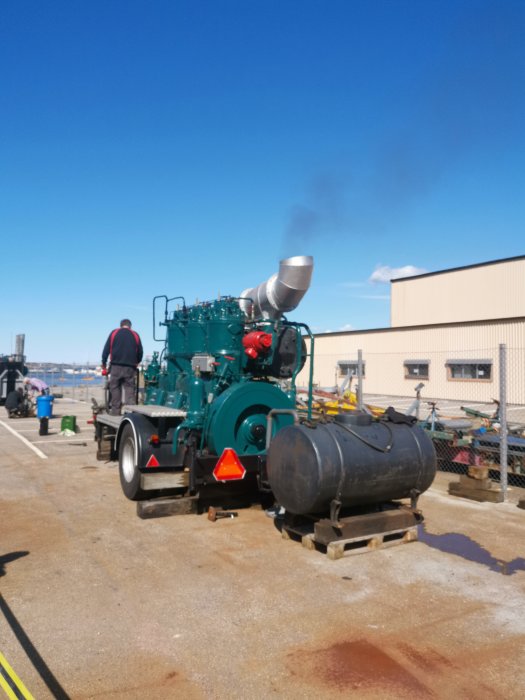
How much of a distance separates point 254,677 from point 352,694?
590 mm

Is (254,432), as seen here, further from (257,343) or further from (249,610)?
(249,610)

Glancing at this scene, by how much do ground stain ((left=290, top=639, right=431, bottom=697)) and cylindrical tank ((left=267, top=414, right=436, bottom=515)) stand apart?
177 cm

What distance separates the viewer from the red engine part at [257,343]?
719 centimetres

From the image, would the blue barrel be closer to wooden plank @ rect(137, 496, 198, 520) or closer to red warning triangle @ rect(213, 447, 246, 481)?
wooden plank @ rect(137, 496, 198, 520)

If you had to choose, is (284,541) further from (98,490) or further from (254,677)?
(98,490)

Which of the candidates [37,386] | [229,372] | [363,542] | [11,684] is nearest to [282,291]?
[229,372]

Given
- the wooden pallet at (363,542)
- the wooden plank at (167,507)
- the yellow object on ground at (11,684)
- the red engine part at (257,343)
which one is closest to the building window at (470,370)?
the red engine part at (257,343)

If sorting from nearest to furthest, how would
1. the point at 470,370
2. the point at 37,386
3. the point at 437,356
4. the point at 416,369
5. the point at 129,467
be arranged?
the point at 129,467, the point at 37,386, the point at 470,370, the point at 437,356, the point at 416,369

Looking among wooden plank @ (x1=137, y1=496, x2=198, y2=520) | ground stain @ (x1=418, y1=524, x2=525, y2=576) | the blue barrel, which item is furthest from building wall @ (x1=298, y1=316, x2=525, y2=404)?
wooden plank @ (x1=137, y1=496, x2=198, y2=520)

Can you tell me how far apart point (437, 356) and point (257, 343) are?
18.0 meters

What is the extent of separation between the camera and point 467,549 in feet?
19.3

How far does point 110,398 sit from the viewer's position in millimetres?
10164

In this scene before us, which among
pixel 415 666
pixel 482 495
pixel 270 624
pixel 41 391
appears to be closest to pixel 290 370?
pixel 482 495

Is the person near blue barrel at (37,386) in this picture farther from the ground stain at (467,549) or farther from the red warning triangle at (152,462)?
the ground stain at (467,549)
